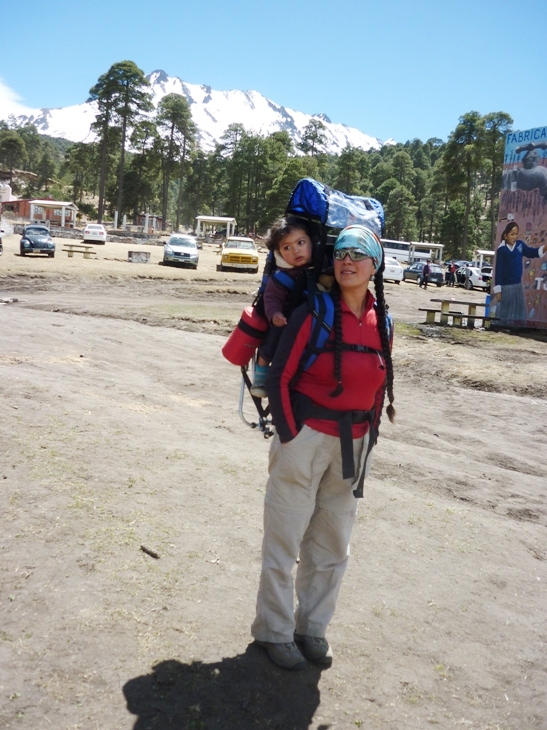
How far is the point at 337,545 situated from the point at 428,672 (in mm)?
800

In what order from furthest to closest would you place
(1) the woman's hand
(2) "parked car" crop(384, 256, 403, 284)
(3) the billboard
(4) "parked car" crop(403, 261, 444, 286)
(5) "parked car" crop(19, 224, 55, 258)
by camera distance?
(4) "parked car" crop(403, 261, 444, 286) < (2) "parked car" crop(384, 256, 403, 284) < (5) "parked car" crop(19, 224, 55, 258) < (3) the billboard < (1) the woman's hand

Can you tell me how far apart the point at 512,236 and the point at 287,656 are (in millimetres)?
19011

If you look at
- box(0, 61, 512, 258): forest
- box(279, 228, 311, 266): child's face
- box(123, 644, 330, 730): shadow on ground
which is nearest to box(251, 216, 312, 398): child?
box(279, 228, 311, 266): child's face

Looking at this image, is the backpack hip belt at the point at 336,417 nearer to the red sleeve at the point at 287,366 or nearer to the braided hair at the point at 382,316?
the red sleeve at the point at 287,366

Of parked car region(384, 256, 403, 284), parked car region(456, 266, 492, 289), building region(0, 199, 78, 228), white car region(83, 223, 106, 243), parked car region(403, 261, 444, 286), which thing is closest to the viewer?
parked car region(384, 256, 403, 284)

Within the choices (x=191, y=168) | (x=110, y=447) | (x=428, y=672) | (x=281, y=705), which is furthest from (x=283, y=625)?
(x=191, y=168)

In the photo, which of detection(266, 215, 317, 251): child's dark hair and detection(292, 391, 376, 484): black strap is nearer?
detection(292, 391, 376, 484): black strap

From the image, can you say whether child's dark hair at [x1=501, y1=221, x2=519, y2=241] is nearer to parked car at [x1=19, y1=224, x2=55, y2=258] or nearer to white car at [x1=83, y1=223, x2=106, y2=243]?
parked car at [x1=19, y1=224, x2=55, y2=258]

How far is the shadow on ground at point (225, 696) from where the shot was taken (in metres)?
2.77

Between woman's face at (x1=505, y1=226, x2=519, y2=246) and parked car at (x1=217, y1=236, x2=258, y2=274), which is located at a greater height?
woman's face at (x1=505, y1=226, x2=519, y2=246)

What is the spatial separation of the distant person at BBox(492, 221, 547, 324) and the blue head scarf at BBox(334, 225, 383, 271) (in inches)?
714

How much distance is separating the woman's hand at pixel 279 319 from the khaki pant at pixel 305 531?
1.54 ft

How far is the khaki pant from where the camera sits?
121 inches

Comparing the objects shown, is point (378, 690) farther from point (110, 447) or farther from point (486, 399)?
point (486, 399)
